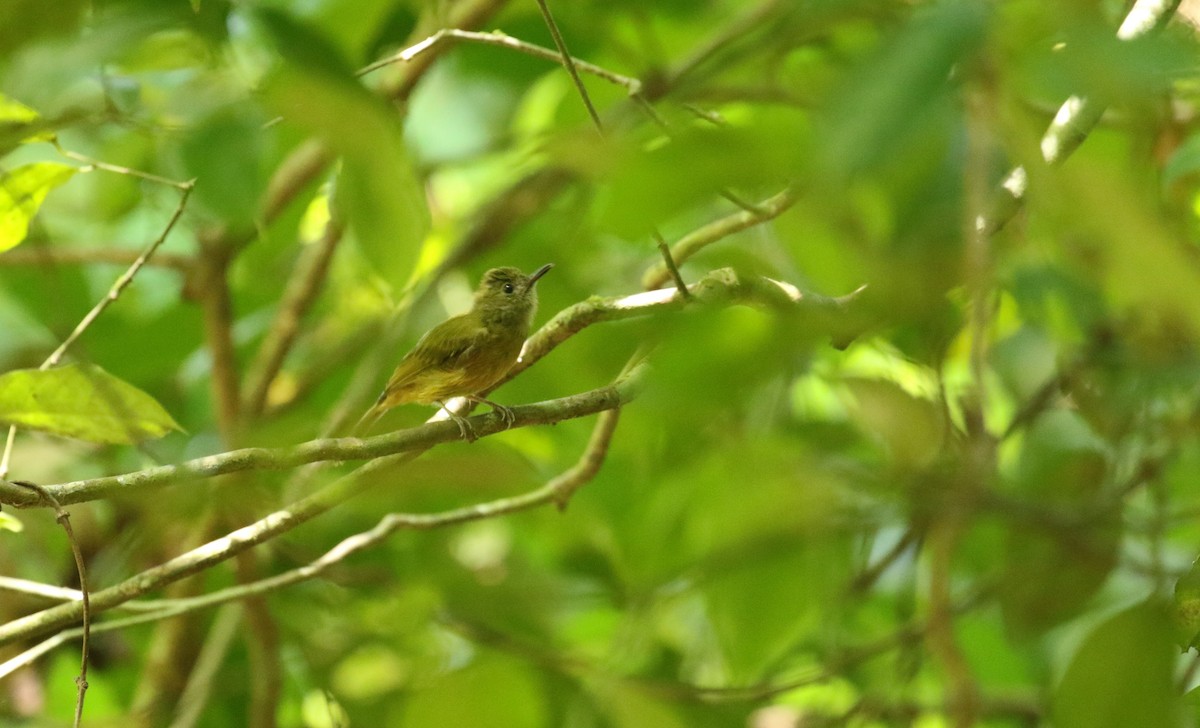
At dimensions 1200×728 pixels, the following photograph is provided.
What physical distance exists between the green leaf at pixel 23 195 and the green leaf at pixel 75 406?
197mm

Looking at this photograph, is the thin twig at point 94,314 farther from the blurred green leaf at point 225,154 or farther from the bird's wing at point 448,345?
the bird's wing at point 448,345

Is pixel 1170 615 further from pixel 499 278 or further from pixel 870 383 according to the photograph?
pixel 499 278

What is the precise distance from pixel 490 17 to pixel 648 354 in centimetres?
224

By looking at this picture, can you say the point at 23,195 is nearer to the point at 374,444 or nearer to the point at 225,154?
the point at 374,444

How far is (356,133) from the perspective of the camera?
0.68 meters

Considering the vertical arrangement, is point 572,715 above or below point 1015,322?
above

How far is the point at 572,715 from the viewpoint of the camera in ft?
5.43

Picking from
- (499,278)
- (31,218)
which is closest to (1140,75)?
(31,218)

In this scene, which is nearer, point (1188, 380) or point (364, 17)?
point (1188, 380)

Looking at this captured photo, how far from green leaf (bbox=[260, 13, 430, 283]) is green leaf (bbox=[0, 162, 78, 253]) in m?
1.00

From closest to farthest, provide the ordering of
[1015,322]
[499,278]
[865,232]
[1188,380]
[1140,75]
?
[1140,75] → [865,232] → [1188,380] → [1015,322] → [499,278]

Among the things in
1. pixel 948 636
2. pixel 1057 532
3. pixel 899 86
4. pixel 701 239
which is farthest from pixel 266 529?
pixel 899 86

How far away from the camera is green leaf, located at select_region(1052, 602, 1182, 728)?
0.90 metres

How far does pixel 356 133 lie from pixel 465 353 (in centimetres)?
228
